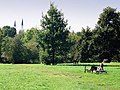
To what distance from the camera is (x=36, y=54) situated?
4158 inches

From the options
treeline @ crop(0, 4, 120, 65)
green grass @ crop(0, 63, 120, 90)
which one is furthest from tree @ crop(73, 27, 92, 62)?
green grass @ crop(0, 63, 120, 90)

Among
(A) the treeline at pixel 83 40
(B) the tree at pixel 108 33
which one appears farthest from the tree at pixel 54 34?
(B) the tree at pixel 108 33

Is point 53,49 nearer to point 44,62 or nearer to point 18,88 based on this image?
point 44,62

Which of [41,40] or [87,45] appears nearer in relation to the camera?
[41,40]

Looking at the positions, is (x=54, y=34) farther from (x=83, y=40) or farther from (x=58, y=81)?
(x=58, y=81)

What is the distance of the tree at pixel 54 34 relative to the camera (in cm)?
7662

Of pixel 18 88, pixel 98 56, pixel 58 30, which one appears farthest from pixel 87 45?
pixel 18 88

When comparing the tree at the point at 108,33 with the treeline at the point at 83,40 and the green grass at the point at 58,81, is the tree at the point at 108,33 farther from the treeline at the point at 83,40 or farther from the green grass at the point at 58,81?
the green grass at the point at 58,81

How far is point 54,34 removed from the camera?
3019 inches

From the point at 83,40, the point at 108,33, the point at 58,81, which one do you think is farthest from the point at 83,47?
the point at 58,81

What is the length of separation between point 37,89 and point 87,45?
6583 centimetres

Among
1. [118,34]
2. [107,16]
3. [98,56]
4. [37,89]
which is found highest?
[107,16]

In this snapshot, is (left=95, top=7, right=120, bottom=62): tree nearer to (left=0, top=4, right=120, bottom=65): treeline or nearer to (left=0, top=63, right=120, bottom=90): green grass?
(left=0, top=4, right=120, bottom=65): treeline

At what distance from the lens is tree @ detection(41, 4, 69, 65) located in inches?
3017
